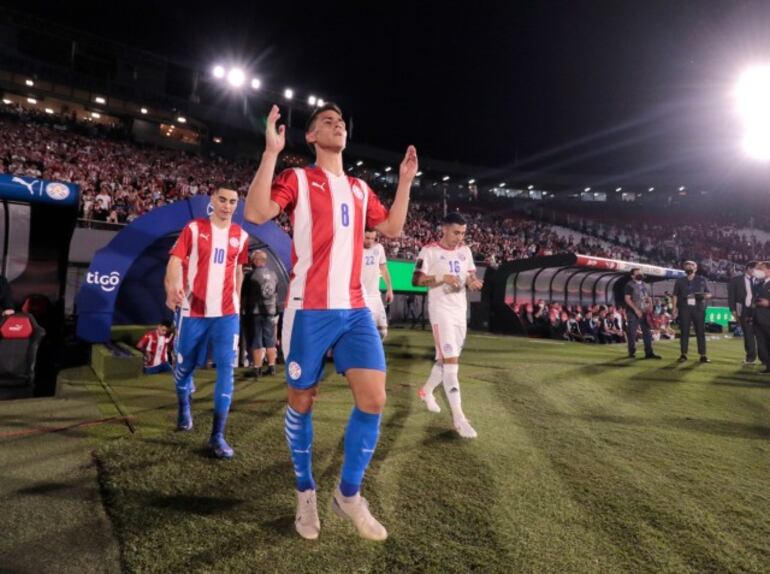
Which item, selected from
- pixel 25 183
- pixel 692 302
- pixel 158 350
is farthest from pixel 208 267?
pixel 692 302

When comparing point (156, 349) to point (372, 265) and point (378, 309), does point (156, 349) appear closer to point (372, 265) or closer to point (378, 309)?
point (378, 309)

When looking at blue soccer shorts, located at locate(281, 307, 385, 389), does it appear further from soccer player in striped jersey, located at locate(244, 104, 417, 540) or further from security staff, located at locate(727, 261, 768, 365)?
security staff, located at locate(727, 261, 768, 365)

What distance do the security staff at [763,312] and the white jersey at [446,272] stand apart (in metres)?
7.72

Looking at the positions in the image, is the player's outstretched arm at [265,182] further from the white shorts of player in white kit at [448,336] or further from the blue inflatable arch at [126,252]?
the blue inflatable arch at [126,252]

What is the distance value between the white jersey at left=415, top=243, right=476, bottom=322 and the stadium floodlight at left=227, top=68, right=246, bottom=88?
4179cm

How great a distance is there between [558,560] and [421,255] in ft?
12.6

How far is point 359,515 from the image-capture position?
2436 millimetres

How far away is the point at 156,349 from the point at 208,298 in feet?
14.7

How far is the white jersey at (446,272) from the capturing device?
520cm

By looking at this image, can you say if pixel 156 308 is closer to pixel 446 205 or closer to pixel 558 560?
pixel 558 560

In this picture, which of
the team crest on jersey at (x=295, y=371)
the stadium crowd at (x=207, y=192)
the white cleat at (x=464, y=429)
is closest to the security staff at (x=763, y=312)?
the white cleat at (x=464, y=429)

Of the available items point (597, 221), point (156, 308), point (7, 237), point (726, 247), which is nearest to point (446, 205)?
point (597, 221)

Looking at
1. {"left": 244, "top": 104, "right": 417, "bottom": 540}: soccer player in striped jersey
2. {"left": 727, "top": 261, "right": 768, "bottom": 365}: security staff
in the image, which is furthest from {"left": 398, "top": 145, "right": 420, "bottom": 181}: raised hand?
{"left": 727, "top": 261, "right": 768, "bottom": 365}: security staff

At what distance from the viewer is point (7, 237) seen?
8.09 m
